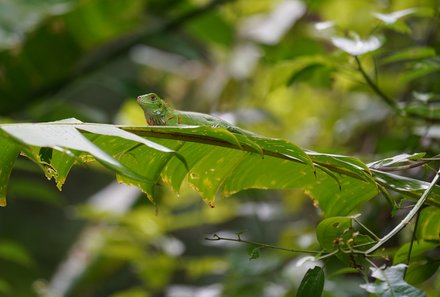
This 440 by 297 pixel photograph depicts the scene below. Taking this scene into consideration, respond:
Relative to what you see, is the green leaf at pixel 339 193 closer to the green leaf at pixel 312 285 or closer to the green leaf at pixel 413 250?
the green leaf at pixel 413 250

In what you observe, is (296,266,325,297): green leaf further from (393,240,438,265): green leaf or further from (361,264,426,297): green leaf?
(393,240,438,265): green leaf

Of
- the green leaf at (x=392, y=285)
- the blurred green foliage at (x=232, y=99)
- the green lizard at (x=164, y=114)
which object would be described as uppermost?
the green lizard at (x=164, y=114)

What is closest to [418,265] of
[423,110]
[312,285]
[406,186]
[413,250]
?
[413,250]

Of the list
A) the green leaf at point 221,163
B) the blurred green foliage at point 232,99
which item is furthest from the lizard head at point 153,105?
the blurred green foliage at point 232,99

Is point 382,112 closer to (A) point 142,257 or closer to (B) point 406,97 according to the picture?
(B) point 406,97

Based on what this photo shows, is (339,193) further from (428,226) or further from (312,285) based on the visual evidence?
(312,285)
